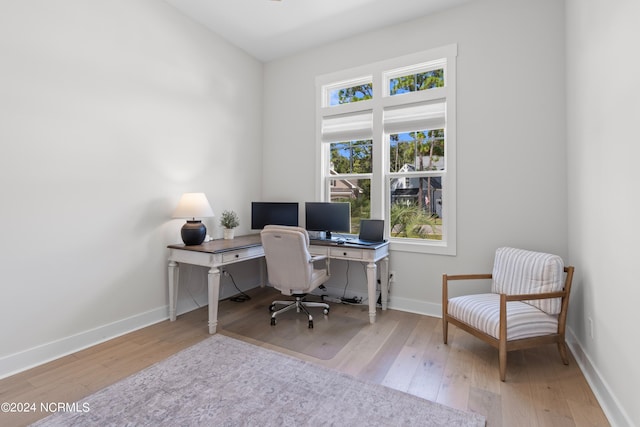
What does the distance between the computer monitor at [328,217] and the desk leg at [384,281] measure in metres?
0.55

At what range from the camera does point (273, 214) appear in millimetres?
3951

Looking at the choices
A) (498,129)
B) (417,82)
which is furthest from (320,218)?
(498,129)

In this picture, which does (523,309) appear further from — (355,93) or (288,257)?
(355,93)

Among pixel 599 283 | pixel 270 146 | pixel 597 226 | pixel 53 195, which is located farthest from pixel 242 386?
pixel 270 146


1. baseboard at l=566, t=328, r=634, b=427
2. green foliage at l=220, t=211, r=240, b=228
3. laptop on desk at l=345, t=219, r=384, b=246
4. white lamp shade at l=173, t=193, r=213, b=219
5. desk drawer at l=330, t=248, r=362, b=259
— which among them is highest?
white lamp shade at l=173, t=193, r=213, b=219

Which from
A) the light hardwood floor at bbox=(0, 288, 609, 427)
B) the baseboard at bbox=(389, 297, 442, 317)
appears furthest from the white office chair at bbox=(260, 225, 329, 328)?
the baseboard at bbox=(389, 297, 442, 317)

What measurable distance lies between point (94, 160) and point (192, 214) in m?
0.92

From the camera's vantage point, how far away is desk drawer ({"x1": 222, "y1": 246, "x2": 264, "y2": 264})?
2.96m

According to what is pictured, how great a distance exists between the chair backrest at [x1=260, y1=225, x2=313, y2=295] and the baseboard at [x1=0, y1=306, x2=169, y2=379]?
1300 millimetres

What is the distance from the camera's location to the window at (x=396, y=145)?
328 cm

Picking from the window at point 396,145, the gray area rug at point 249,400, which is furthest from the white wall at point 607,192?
the window at point 396,145

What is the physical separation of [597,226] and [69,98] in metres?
4.01

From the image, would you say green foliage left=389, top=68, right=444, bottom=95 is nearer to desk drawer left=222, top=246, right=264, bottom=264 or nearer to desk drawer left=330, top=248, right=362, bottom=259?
desk drawer left=330, top=248, right=362, bottom=259

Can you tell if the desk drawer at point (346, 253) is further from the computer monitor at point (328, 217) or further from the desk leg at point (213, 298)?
the desk leg at point (213, 298)
